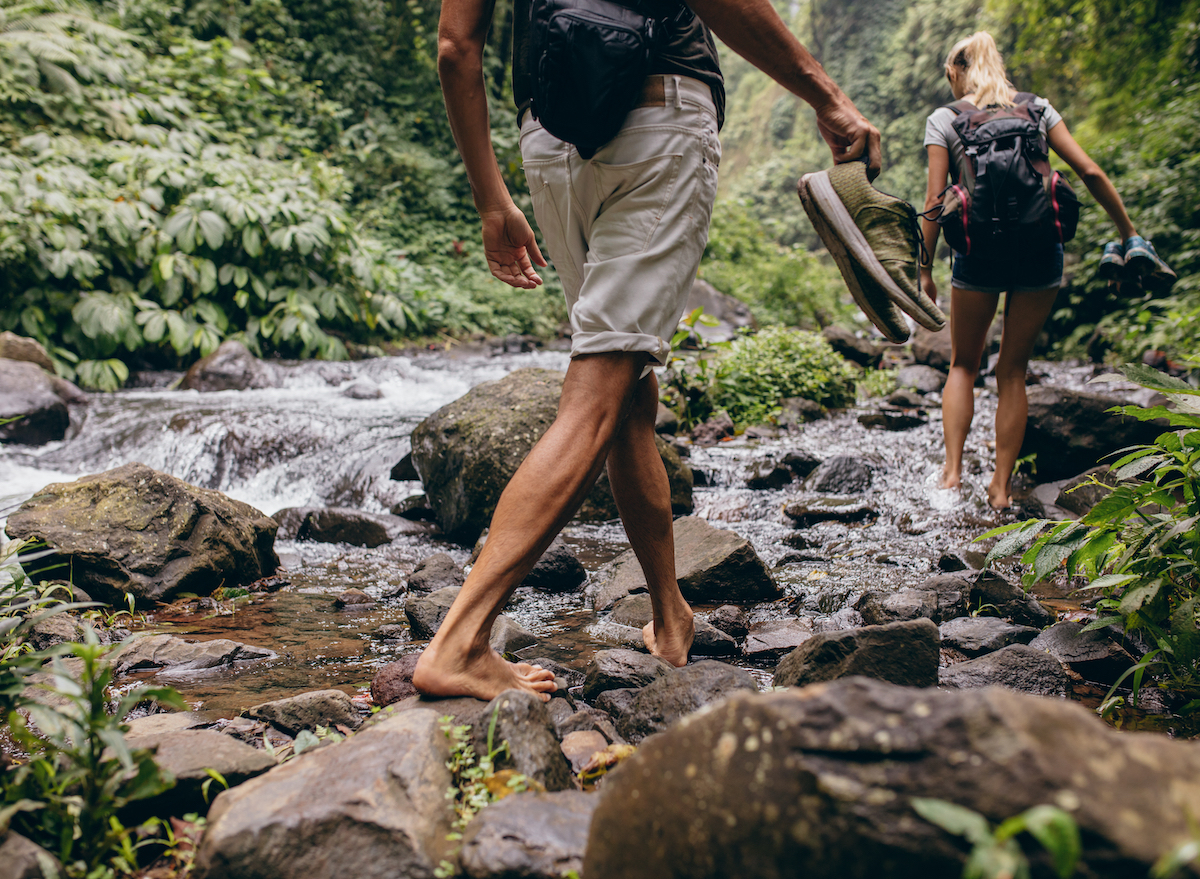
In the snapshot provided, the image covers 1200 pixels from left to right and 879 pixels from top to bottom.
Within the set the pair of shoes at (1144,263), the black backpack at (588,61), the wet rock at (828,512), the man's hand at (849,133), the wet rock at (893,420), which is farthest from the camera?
the wet rock at (893,420)

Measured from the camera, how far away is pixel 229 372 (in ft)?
25.5

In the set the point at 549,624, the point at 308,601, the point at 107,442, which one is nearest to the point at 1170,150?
the point at 549,624

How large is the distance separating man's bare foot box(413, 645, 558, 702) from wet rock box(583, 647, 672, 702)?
0.26 meters

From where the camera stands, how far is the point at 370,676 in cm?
203

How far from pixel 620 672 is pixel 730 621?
63cm

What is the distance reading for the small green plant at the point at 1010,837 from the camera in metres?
0.57

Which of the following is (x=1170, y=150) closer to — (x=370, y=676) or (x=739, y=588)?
(x=739, y=588)

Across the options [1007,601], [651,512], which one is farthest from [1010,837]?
[1007,601]

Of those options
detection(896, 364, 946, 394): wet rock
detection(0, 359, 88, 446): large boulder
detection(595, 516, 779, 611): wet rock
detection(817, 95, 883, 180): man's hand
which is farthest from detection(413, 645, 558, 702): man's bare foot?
detection(896, 364, 946, 394): wet rock

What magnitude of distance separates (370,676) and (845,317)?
1395 cm

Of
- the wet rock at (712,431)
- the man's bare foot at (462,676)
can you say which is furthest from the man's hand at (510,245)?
the wet rock at (712,431)

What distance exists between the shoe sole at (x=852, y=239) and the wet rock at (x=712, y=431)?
3832mm

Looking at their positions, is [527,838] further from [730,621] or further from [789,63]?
[789,63]

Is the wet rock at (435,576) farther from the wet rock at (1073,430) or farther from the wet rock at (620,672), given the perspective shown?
the wet rock at (1073,430)
